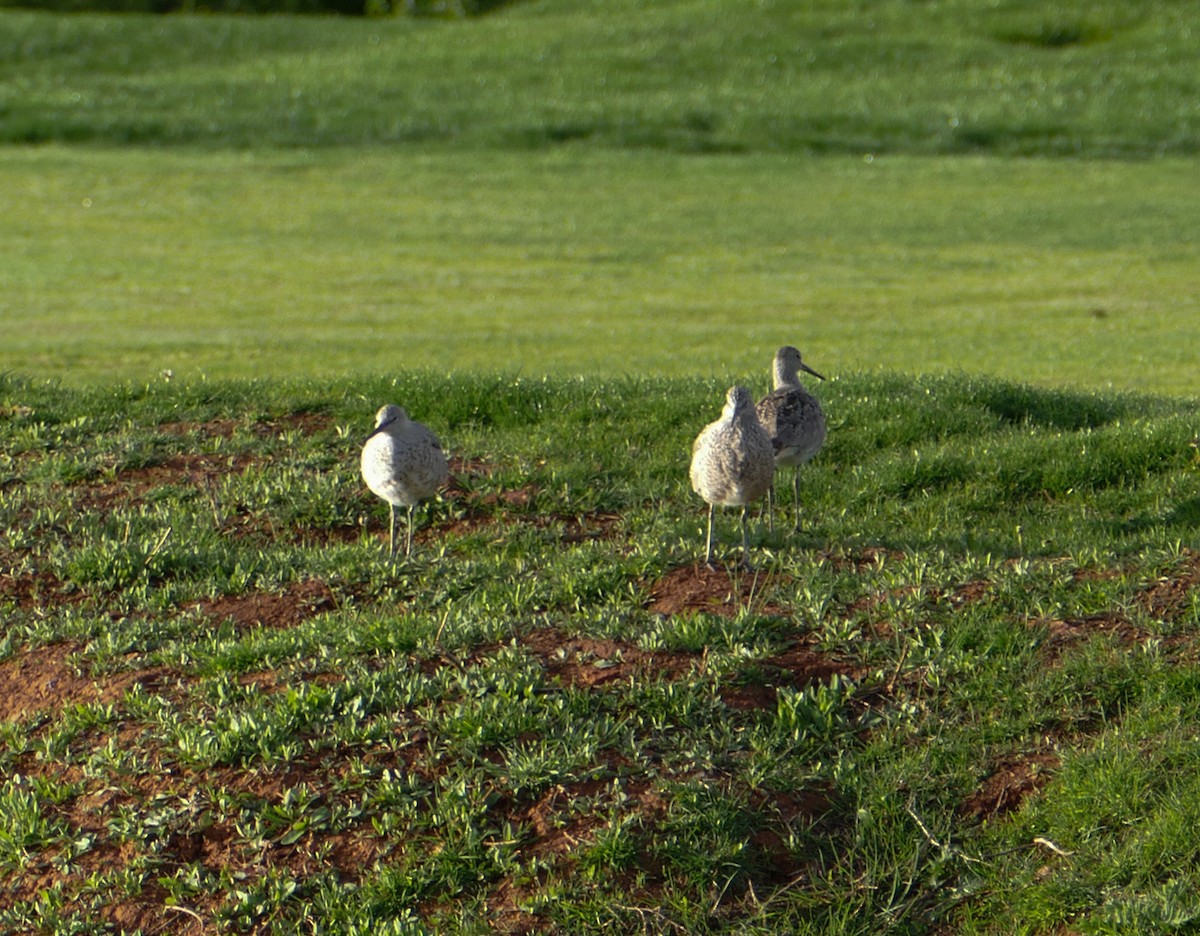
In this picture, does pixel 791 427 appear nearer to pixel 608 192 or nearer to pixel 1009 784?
pixel 1009 784

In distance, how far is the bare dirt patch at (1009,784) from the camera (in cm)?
585

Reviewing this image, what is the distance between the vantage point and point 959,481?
9164 millimetres

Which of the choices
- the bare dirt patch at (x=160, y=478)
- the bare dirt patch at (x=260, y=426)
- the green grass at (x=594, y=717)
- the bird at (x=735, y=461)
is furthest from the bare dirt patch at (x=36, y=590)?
the bird at (x=735, y=461)

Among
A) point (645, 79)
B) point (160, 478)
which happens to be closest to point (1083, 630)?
point (160, 478)

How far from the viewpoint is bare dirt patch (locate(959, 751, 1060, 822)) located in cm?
585

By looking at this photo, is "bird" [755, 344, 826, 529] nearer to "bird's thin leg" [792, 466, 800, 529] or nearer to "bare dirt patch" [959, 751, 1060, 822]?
"bird's thin leg" [792, 466, 800, 529]

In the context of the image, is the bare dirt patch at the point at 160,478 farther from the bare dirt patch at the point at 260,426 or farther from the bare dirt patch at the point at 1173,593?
the bare dirt patch at the point at 1173,593

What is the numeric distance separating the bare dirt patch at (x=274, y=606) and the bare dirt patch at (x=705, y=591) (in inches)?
64.3

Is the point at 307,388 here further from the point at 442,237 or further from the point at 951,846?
the point at 442,237

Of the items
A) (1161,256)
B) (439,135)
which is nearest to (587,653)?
(1161,256)

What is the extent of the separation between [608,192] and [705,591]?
20286 millimetres

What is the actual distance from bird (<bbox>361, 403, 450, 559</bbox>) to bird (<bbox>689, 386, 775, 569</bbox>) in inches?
54.0

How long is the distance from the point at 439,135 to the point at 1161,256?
15793mm

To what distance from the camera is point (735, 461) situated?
24.2 ft
